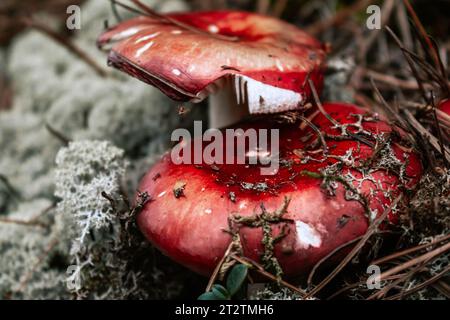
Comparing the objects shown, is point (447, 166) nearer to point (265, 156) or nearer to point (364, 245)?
point (364, 245)

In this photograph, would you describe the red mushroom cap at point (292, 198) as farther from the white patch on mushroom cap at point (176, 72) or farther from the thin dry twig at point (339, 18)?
the thin dry twig at point (339, 18)

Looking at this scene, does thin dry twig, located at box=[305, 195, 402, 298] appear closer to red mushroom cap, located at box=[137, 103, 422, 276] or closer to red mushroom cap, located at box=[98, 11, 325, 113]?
red mushroom cap, located at box=[137, 103, 422, 276]

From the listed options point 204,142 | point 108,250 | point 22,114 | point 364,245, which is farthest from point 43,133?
point 364,245

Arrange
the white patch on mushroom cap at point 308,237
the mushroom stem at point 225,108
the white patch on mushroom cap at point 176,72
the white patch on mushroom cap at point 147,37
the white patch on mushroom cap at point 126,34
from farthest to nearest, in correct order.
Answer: the mushroom stem at point 225,108 → the white patch on mushroom cap at point 126,34 → the white patch on mushroom cap at point 147,37 → the white patch on mushroom cap at point 176,72 → the white patch on mushroom cap at point 308,237

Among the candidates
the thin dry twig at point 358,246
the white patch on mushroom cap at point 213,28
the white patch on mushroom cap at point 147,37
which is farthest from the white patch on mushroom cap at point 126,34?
the thin dry twig at point 358,246
